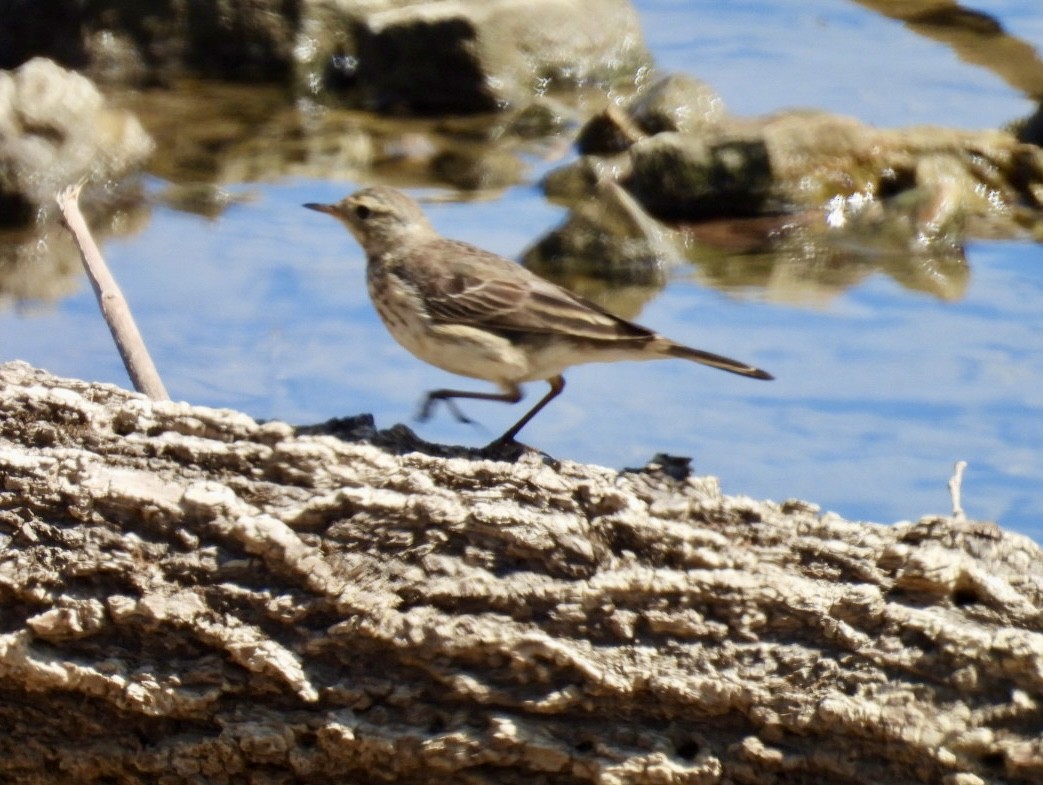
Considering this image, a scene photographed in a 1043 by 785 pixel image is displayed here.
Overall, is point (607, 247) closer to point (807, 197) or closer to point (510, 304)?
point (807, 197)

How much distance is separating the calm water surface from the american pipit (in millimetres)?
1681

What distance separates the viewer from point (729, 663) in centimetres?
387

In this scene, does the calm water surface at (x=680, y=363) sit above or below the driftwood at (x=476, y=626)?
below

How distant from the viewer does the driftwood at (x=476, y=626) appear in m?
3.75

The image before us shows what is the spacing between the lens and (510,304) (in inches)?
227

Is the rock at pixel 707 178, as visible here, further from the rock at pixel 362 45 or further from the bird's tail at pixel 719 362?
the bird's tail at pixel 719 362

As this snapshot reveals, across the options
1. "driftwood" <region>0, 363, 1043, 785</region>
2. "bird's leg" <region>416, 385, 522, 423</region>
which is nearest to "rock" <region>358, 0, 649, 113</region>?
"bird's leg" <region>416, 385, 522, 423</region>

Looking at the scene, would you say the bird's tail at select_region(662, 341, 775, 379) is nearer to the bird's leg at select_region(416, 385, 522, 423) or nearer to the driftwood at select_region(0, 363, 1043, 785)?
the bird's leg at select_region(416, 385, 522, 423)

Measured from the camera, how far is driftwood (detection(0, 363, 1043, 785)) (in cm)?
375

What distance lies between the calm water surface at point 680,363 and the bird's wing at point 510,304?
1.75 metres

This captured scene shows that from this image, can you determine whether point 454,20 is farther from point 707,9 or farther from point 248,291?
point 248,291

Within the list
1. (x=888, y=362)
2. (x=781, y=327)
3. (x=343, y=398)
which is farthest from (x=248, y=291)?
(x=888, y=362)

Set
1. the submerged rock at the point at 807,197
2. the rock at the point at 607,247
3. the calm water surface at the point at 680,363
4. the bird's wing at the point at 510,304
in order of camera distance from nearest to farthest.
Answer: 1. the bird's wing at the point at 510,304
2. the calm water surface at the point at 680,363
3. the rock at the point at 607,247
4. the submerged rock at the point at 807,197

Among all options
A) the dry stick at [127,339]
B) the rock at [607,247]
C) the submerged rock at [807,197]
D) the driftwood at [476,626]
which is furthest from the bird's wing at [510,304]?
the submerged rock at [807,197]
